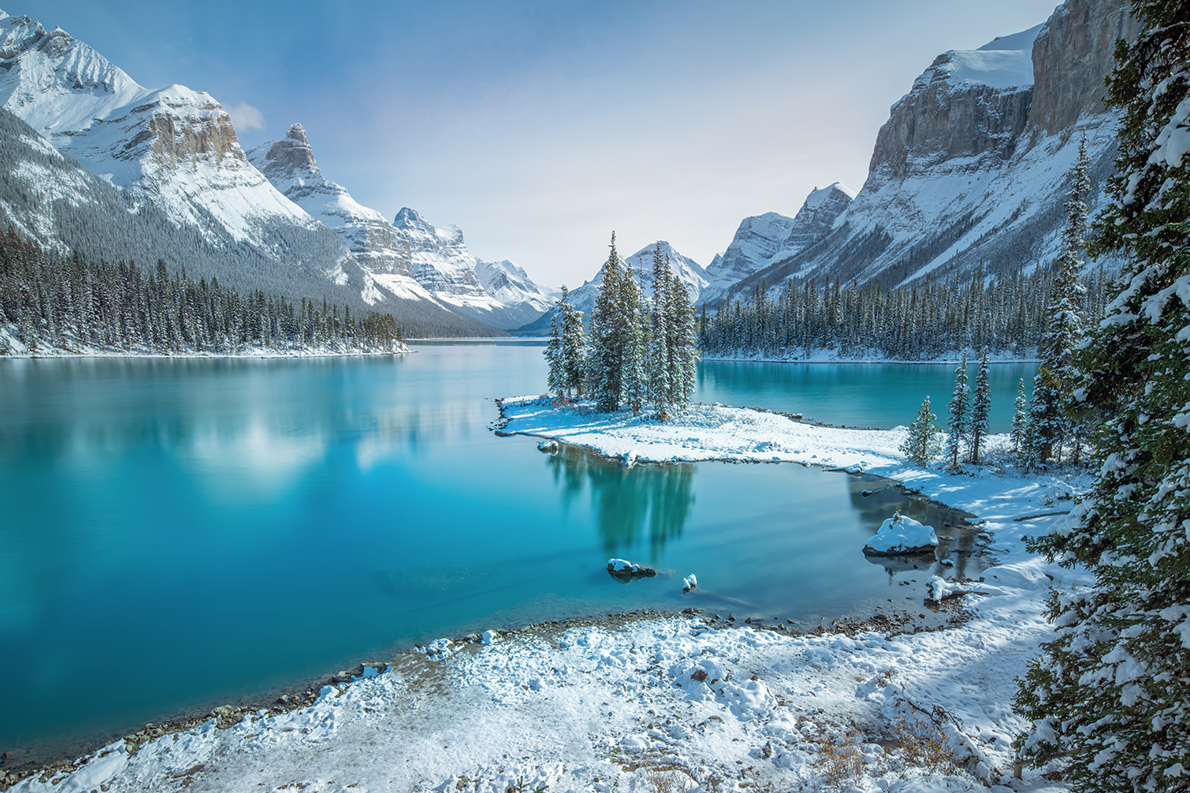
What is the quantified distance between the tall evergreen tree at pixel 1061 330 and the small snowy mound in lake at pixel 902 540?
39.6 ft

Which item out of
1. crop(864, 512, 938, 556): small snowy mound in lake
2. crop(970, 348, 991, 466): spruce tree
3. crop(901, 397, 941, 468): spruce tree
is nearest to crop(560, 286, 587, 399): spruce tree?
crop(901, 397, 941, 468): spruce tree

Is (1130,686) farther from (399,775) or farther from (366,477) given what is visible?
(366,477)

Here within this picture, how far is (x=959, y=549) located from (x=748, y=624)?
1104 cm

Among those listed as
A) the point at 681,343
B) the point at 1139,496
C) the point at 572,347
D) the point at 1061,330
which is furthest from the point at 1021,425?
the point at 572,347

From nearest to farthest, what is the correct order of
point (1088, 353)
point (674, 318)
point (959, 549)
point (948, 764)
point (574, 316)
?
point (1088, 353)
point (948, 764)
point (959, 549)
point (674, 318)
point (574, 316)

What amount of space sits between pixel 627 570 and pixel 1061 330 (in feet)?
85.8

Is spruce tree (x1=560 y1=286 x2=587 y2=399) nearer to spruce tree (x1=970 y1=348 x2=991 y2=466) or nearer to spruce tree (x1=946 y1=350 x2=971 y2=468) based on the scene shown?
spruce tree (x1=946 y1=350 x2=971 y2=468)

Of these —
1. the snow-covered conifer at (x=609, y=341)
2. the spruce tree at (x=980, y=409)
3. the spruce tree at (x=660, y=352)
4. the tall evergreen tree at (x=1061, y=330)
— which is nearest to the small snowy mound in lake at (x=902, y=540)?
the spruce tree at (x=980, y=409)

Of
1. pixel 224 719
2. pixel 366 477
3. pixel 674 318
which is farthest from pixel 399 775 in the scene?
pixel 674 318

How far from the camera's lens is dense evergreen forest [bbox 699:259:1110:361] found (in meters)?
108

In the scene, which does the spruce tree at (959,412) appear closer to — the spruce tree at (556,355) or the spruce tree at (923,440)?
the spruce tree at (923,440)

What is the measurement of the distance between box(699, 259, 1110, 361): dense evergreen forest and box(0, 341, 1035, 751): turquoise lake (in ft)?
255

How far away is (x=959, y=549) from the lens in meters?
19.5

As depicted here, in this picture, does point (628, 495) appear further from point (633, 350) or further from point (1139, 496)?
point (1139, 496)
